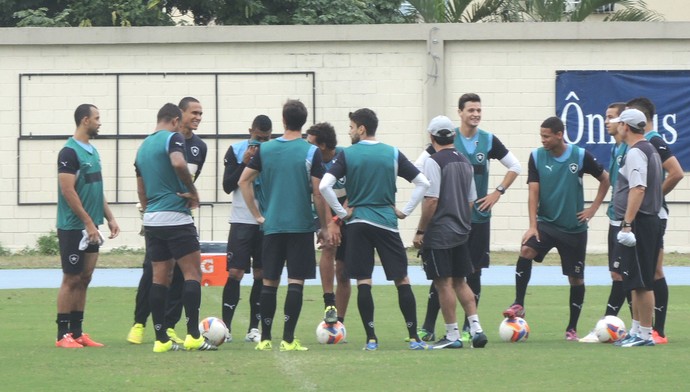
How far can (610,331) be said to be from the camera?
11.5 meters

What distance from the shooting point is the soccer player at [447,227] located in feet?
35.7

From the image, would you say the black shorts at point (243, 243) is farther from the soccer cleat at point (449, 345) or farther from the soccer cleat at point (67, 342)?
the soccer cleat at point (449, 345)

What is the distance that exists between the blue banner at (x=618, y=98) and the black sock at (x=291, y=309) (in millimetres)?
13859

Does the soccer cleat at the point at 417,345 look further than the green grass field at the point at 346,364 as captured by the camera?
Yes

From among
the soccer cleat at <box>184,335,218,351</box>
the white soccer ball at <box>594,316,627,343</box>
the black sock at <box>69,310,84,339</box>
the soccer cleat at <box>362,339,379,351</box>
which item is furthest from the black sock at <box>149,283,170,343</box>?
the white soccer ball at <box>594,316,627,343</box>

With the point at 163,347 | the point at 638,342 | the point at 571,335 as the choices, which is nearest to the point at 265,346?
the point at 163,347

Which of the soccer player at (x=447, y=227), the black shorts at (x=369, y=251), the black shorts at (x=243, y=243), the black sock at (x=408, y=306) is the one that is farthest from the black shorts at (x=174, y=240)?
the soccer player at (x=447, y=227)

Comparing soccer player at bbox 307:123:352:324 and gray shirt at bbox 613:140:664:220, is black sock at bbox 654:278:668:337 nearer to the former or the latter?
gray shirt at bbox 613:140:664:220

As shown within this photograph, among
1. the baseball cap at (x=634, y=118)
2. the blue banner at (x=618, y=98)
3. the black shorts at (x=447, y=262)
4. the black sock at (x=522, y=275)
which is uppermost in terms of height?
the blue banner at (x=618, y=98)

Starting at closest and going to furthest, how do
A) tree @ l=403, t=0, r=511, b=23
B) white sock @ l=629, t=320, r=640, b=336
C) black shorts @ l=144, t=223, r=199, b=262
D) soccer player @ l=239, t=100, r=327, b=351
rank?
soccer player @ l=239, t=100, r=327, b=351, black shorts @ l=144, t=223, r=199, b=262, white sock @ l=629, t=320, r=640, b=336, tree @ l=403, t=0, r=511, b=23

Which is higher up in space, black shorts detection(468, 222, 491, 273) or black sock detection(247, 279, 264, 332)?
black shorts detection(468, 222, 491, 273)

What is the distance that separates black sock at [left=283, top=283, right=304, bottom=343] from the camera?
1069 cm

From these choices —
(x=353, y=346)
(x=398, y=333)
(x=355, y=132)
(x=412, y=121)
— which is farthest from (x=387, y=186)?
(x=412, y=121)

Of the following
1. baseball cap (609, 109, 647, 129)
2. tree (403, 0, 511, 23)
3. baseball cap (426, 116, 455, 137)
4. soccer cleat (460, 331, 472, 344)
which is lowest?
soccer cleat (460, 331, 472, 344)
